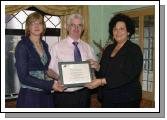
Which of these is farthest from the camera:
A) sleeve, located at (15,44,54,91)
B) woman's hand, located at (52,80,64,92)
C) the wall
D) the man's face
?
the wall

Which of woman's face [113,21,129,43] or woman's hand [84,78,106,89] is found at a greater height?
woman's face [113,21,129,43]

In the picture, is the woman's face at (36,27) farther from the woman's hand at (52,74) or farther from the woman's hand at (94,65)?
the woman's hand at (94,65)

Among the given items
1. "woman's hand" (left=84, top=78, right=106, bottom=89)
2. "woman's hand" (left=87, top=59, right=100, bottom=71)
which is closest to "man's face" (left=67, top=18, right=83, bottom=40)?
"woman's hand" (left=87, top=59, right=100, bottom=71)

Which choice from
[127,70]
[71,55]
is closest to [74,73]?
[71,55]

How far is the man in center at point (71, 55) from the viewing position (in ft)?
7.45

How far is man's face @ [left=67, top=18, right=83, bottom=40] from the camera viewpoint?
227 cm

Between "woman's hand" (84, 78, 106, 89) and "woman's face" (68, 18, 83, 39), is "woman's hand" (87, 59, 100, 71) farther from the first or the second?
"woman's face" (68, 18, 83, 39)

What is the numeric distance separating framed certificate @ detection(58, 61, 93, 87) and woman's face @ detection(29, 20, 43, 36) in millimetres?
300

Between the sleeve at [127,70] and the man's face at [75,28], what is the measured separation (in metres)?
0.44

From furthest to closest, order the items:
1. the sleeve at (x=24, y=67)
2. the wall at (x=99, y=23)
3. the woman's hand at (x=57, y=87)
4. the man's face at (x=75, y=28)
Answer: the wall at (x=99, y=23) → the man's face at (x=75, y=28) → the woman's hand at (x=57, y=87) → the sleeve at (x=24, y=67)

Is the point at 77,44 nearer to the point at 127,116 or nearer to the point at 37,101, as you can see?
the point at 37,101

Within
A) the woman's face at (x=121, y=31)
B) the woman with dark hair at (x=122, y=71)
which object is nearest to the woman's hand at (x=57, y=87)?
the woman with dark hair at (x=122, y=71)

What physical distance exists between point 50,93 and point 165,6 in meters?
1.14

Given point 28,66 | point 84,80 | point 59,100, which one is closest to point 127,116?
point 84,80
